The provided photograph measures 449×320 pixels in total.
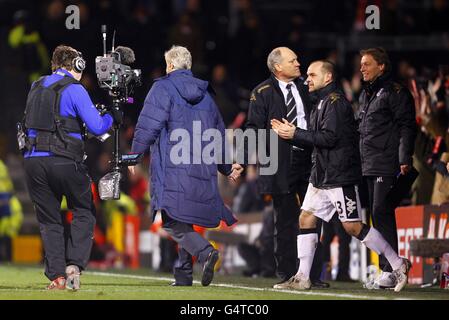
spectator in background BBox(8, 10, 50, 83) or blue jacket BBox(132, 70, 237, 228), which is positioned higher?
spectator in background BBox(8, 10, 50, 83)

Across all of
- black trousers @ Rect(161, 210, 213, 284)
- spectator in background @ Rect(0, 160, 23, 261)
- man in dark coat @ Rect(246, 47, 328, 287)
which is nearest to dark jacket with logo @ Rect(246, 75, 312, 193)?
man in dark coat @ Rect(246, 47, 328, 287)

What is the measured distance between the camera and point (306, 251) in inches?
516

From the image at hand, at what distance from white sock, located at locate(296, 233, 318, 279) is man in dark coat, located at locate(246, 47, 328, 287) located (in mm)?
741

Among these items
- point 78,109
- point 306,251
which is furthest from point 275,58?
point 78,109

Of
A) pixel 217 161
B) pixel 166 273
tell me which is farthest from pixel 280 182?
pixel 166 273

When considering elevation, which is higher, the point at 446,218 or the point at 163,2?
the point at 163,2

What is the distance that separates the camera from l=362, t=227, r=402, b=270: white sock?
1306 cm

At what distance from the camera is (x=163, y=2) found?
25.3 m

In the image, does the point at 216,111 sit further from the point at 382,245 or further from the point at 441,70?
the point at 441,70

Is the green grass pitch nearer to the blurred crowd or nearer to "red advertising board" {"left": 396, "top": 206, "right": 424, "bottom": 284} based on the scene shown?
"red advertising board" {"left": 396, "top": 206, "right": 424, "bottom": 284}

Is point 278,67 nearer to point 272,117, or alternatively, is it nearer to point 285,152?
point 272,117

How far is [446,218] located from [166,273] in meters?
4.01

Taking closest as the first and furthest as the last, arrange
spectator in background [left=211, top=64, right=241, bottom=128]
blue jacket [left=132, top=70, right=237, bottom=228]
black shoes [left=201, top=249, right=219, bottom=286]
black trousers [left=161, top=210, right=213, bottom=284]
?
black shoes [left=201, top=249, right=219, bottom=286] < black trousers [left=161, top=210, right=213, bottom=284] < blue jacket [left=132, top=70, right=237, bottom=228] < spectator in background [left=211, top=64, right=241, bottom=128]

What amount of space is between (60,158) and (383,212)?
3238 millimetres
